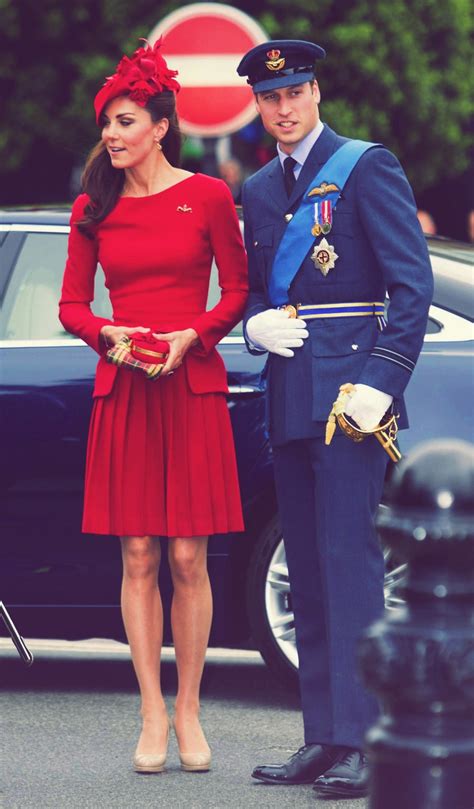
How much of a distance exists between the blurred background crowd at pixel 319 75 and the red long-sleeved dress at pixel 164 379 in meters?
9.57

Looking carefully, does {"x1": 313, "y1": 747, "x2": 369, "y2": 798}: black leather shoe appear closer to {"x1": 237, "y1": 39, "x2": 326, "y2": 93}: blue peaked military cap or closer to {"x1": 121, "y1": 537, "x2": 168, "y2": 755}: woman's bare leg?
{"x1": 121, "y1": 537, "x2": 168, "y2": 755}: woman's bare leg

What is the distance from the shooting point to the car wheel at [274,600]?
6.31 meters

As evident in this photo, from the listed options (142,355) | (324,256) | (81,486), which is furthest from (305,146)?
(81,486)

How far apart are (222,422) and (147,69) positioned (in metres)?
1.00

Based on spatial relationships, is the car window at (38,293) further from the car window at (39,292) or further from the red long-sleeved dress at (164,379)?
the red long-sleeved dress at (164,379)

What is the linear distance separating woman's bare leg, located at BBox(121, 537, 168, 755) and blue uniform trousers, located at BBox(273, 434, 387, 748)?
1.41ft

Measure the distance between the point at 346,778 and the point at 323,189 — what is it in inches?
61.1

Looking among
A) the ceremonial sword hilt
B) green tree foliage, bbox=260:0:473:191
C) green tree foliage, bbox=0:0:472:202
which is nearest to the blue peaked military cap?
the ceremonial sword hilt

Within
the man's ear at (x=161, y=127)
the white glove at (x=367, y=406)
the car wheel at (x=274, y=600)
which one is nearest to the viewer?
the white glove at (x=367, y=406)

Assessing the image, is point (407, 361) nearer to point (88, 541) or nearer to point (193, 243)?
point (193, 243)

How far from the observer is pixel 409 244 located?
5.07 meters

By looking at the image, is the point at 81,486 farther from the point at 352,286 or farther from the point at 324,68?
the point at 324,68

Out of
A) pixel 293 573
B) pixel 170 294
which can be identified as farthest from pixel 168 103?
pixel 293 573

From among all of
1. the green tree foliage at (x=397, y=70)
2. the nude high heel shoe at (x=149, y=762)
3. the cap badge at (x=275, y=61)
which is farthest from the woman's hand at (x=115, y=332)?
the green tree foliage at (x=397, y=70)
